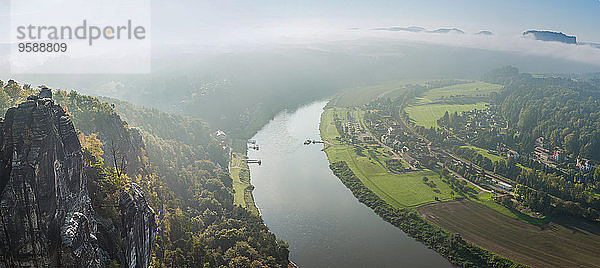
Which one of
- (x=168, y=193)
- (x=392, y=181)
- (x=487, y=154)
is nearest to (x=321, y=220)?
(x=392, y=181)

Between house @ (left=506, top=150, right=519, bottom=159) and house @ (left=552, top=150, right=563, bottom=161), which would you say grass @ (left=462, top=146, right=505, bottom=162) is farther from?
house @ (left=552, top=150, right=563, bottom=161)

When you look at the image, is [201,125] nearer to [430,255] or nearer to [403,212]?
[403,212]

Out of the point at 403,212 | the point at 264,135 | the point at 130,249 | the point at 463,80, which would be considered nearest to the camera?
the point at 130,249

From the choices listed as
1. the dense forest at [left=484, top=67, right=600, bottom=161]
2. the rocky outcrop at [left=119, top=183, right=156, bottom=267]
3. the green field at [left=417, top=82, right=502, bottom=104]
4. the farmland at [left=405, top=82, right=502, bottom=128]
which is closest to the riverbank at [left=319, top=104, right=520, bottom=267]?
the rocky outcrop at [left=119, top=183, right=156, bottom=267]

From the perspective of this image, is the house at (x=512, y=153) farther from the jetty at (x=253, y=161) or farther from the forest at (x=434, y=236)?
the jetty at (x=253, y=161)

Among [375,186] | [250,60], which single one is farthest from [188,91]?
[375,186]

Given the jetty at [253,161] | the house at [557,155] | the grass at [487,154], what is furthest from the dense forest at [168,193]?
the house at [557,155]
